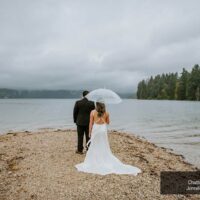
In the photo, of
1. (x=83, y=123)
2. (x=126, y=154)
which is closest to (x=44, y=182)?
(x=83, y=123)

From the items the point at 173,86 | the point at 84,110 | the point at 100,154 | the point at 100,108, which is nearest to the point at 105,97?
the point at 100,108

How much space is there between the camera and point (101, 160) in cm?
1154

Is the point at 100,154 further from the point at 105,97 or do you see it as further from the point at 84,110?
the point at 84,110

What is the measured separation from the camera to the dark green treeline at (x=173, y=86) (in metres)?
117

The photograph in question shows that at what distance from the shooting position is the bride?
11.0m

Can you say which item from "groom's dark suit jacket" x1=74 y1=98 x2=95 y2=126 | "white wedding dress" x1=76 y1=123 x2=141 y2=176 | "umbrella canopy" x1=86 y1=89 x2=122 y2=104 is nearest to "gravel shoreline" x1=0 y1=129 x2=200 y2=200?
"white wedding dress" x1=76 y1=123 x2=141 y2=176

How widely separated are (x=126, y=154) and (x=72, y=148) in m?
2.83

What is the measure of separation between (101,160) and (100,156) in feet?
0.55

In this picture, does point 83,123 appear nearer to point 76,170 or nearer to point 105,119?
point 105,119

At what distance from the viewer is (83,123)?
1395cm

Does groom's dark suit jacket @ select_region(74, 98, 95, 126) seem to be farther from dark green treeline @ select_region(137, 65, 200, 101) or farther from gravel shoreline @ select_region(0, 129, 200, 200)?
dark green treeline @ select_region(137, 65, 200, 101)

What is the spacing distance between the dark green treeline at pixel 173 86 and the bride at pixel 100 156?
108 metres

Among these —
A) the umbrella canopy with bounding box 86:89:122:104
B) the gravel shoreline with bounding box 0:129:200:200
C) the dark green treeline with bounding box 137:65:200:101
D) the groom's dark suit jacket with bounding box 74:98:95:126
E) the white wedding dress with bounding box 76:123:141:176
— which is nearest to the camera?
the gravel shoreline with bounding box 0:129:200:200

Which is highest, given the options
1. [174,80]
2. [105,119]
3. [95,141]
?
[174,80]
